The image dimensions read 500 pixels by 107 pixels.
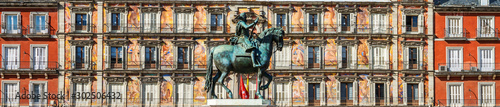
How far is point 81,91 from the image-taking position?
7038 centimetres

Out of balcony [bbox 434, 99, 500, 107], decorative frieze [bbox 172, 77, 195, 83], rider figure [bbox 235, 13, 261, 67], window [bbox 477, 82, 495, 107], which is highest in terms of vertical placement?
rider figure [bbox 235, 13, 261, 67]

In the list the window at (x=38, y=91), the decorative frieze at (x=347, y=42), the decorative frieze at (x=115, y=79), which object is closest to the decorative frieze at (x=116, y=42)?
the decorative frieze at (x=115, y=79)

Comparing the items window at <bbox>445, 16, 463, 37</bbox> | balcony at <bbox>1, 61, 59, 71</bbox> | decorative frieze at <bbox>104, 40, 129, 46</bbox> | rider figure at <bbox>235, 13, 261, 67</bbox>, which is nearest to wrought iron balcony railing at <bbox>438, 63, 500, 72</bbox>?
window at <bbox>445, 16, 463, 37</bbox>

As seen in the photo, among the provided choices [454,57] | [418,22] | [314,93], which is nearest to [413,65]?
[454,57]

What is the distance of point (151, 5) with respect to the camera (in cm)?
7056

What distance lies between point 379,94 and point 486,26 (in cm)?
899

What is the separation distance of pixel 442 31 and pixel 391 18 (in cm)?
376

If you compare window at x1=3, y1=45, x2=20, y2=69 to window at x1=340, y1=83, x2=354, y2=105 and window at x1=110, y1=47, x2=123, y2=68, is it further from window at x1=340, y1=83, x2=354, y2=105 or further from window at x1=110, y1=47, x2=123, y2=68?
window at x1=340, y1=83, x2=354, y2=105

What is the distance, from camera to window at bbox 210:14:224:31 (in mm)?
70875

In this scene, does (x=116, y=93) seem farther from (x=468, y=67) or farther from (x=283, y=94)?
(x=468, y=67)

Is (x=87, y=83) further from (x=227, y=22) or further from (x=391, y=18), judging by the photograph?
(x=391, y=18)

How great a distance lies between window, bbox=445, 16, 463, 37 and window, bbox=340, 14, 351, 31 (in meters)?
6.90

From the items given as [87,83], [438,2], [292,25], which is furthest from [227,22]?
[438,2]

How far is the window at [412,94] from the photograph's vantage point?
71250 mm
